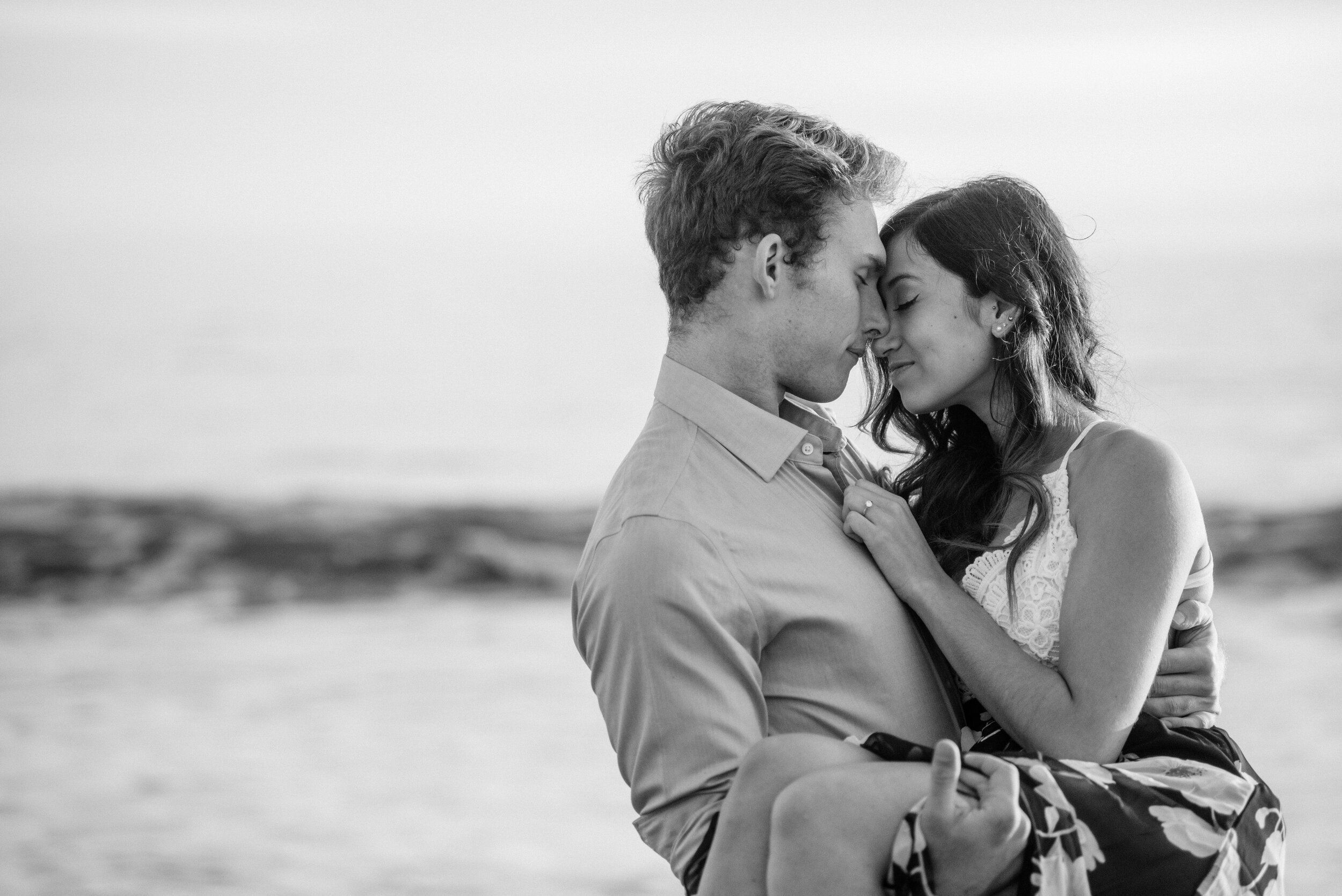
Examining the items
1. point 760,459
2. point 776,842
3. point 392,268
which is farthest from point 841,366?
point 392,268

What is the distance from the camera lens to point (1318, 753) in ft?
22.2

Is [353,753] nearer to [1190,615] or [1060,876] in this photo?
[1190,615]

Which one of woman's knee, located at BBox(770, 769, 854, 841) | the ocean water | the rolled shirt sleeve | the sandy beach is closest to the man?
the rolled shirt sleeve

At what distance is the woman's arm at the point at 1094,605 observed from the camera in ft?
6.32

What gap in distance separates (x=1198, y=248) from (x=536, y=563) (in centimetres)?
1021

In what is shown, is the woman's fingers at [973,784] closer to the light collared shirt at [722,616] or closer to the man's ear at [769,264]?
the light collared shirt at [722,616]

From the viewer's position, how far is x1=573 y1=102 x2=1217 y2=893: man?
6.15 ft

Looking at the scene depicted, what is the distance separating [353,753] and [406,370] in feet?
38.4

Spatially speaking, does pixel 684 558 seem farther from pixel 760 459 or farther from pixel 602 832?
pixel 602 832

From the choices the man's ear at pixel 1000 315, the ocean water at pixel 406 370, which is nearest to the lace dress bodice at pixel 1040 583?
the man's ear at pixel 1000 315

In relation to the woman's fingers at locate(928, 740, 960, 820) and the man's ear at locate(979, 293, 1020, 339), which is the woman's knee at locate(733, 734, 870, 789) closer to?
the woman's fingers at locate(928, 740, 960, 820)

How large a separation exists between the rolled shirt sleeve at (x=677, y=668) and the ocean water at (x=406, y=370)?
11.5 m

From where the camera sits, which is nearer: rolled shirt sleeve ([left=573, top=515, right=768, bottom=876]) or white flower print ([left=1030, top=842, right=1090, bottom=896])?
white flower print ([left=1030, top=842, right=1090, bottom=896])

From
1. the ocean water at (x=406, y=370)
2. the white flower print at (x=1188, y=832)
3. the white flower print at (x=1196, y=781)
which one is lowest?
the ocean water at (x=406, y=370)
